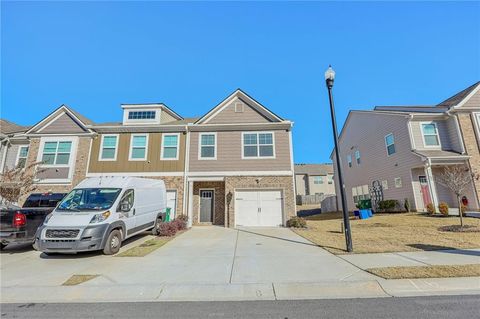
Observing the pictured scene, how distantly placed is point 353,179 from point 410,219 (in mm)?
11746

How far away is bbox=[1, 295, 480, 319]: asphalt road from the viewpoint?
12.5ft

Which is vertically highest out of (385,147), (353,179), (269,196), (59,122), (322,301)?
(59,122)

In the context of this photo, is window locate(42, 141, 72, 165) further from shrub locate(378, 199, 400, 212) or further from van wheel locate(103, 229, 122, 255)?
shrub locate(378, 199, 400, 212)

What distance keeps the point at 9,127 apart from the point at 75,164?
36.8 ft

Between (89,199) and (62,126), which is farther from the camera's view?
(62,126)

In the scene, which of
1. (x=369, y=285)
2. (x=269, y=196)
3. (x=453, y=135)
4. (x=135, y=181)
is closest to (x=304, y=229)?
(x=269, y=196)

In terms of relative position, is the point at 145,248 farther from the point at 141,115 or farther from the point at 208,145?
the point at 141,115

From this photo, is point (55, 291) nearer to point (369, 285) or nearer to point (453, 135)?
point (369, 285)

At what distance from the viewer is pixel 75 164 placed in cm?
1586

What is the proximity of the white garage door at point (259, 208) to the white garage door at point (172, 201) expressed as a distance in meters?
4.14

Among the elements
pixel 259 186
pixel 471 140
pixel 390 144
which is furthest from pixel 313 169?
pixel 259 186

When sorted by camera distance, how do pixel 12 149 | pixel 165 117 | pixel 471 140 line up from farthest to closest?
1. pixel 165 117
2. pixel 12 149
3. pixel 471 140

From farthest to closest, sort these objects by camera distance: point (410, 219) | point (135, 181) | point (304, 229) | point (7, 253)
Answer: point (410, 219) → point (304, 229) → point (135, 181) → point (7, 253)

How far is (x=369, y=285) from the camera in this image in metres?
4.86
